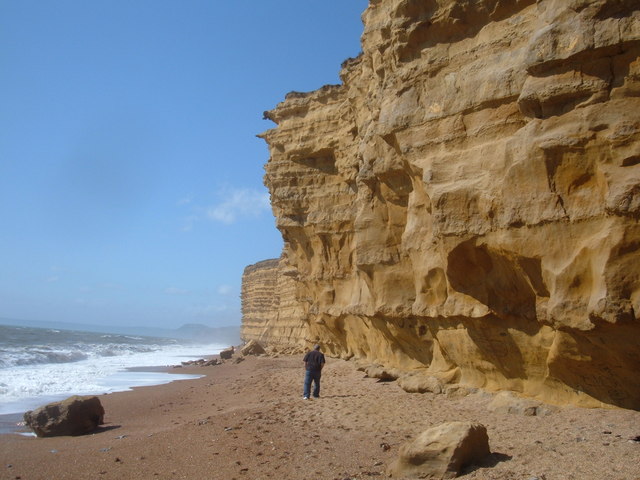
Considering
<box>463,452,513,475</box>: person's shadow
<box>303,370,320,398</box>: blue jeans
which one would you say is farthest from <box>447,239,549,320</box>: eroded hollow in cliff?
<box>303,370,320,398</box>: blue jeans

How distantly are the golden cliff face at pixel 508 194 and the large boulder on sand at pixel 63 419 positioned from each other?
6307 millimetres

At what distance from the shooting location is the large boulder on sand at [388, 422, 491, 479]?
541 centimetres

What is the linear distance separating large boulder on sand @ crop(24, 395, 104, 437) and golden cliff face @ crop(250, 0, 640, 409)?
6.31 meters

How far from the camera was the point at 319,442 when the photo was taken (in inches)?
292

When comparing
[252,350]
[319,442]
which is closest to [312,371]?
[319,442]

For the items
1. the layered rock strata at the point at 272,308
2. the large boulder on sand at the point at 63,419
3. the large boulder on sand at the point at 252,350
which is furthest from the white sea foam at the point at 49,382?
the layered rock strata at the point at 272,308

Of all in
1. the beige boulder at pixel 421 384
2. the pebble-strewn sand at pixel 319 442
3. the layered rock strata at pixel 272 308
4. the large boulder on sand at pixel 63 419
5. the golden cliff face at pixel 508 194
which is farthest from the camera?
the layered rock strata at pixel 272 308

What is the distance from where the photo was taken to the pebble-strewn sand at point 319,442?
Result: 18.4 ft

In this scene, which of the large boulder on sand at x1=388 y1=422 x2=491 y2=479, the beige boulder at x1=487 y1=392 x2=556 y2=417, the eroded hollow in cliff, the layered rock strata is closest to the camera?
the large boulder on sand at x1=388 y1=422 x2=491 y2=479

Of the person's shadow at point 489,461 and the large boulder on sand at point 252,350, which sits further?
the large boulder on sand at point 252,350

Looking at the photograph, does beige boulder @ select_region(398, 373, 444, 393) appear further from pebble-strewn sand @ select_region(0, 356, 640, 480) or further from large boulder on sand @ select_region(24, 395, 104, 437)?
large boulder on sand @ select_region(24, 395, 104, 437)

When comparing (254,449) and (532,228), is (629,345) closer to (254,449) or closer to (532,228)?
(532,228)

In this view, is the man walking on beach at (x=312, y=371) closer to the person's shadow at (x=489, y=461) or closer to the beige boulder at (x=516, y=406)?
the beige boulder at (x=516, y=406)

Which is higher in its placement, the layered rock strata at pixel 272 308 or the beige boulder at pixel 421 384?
the layered rock strata at pixel 272 308
